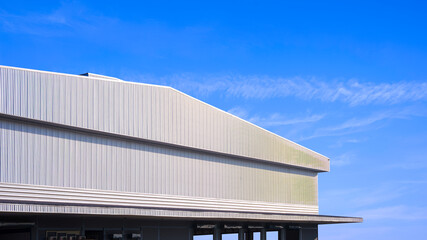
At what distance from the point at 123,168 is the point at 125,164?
0.68 ft

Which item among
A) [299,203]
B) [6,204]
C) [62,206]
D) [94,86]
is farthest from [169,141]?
[299,203]

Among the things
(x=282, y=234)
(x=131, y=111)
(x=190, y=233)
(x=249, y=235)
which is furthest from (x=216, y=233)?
(x=131, y=111)

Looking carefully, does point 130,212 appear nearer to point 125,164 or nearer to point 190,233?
point 125,164

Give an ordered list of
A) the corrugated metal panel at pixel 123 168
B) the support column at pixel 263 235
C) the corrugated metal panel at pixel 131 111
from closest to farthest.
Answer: the corrugated metal panel at pixel 123 168 < the corrugated metal panel at pixel 131 111 < the support column at pixel 263 235

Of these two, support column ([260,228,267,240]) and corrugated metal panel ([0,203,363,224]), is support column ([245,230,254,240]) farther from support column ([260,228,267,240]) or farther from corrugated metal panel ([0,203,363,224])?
corrugated metal panel ([0,203,363,224])

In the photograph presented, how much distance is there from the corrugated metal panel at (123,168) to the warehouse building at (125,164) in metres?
0.04

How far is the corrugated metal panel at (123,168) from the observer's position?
22431 millimetres

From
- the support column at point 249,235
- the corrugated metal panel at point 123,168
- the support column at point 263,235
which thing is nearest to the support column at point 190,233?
the corrugated metal panel at point 123,168

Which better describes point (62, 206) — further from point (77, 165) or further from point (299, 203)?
point (299, 203)

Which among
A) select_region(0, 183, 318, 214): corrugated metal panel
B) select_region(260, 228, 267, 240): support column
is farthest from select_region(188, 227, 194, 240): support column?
select_region(260, 228, 267, 240): support column

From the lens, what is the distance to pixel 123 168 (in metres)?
26.6

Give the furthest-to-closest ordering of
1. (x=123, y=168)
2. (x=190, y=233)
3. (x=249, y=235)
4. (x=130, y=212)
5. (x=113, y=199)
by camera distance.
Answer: (x=249, y=235) < (x=190, y=233) < (x=123, y=168) < (x=113, y=199) < (x=130, y=212)

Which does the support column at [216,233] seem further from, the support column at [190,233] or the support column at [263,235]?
the support column at [263,235]

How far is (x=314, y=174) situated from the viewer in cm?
4206
